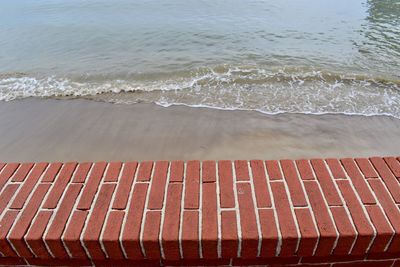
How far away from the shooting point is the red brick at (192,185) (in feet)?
5.28

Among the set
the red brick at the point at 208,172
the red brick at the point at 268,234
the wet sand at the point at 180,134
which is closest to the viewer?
the red brick at the point at 268,234

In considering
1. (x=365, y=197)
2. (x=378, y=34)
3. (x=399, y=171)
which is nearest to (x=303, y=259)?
(x=365, y=197)

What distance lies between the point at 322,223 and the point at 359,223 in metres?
0.18

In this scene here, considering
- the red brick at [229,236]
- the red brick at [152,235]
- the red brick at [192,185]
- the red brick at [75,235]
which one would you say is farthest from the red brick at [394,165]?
the red brick at [75,235]

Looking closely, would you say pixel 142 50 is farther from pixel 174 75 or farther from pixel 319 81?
pixel 319 81

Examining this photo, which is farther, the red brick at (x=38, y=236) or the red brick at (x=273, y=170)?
the red brick at (x=273, y=170)

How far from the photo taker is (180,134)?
204 inches

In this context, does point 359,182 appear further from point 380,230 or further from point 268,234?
point 268,234

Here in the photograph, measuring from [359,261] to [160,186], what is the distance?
44.8 inches

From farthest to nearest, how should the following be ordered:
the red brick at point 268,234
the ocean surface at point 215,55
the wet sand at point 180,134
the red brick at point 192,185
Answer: the ocean surface at point 215,55
the wet sand at point 180,134
the red brick at point 192,185
the red brick at point 268,234

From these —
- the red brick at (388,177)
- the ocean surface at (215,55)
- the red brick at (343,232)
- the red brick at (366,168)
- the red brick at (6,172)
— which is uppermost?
the red brick at (6,172)

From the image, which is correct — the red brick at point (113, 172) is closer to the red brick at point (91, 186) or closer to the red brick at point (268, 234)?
the red brick at point (91, 186)

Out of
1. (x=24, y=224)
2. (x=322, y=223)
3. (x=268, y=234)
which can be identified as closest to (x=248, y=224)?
(x=268, y=234)

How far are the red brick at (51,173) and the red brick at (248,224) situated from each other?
3.67 feet
